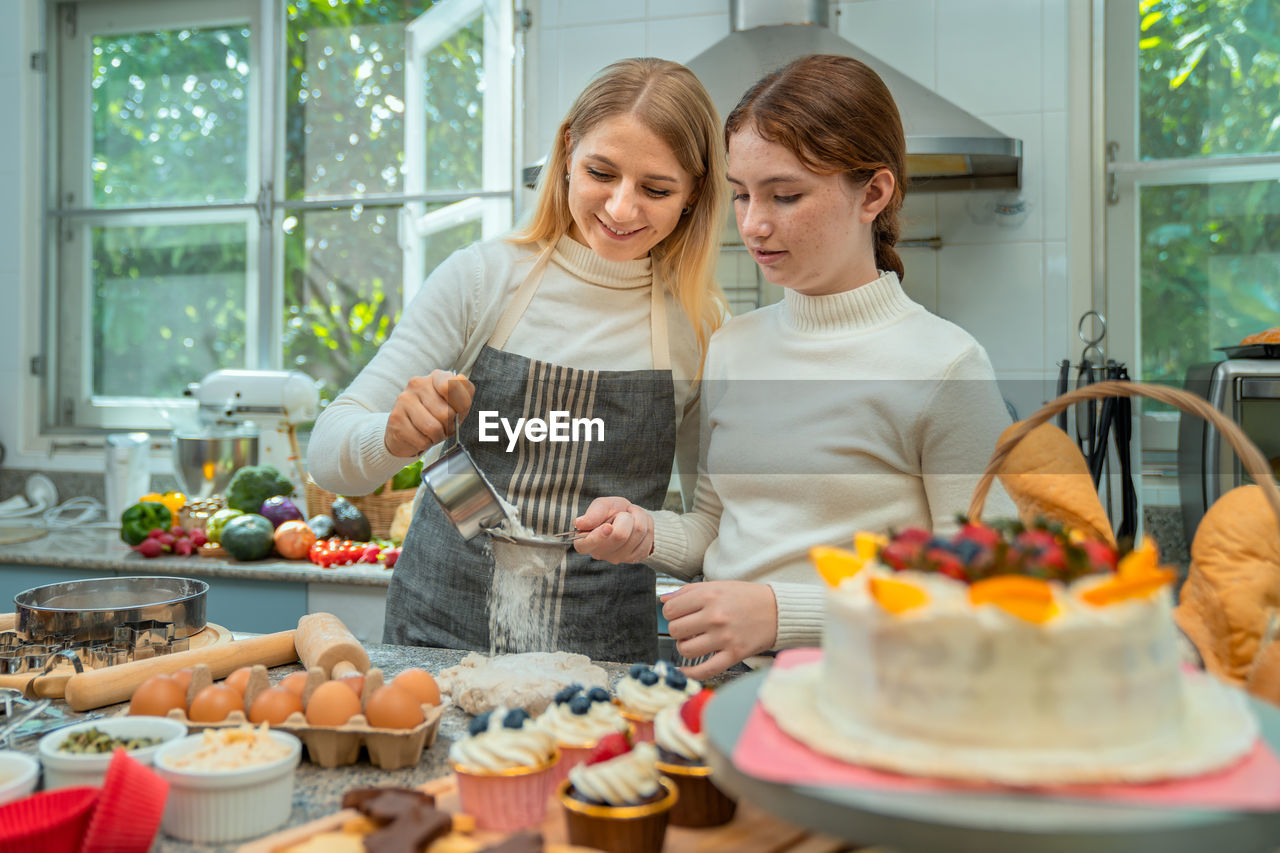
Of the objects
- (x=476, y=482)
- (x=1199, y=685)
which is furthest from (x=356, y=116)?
(x=1199, y=685)

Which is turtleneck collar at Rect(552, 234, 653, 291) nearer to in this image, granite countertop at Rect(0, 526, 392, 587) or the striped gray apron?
the striped gray apron

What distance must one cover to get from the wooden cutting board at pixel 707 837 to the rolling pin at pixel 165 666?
375 millimetres

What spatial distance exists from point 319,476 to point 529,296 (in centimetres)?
38

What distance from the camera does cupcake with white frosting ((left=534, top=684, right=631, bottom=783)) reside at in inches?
31.0

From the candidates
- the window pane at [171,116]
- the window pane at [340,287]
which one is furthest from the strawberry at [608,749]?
the window pane at [171,116]

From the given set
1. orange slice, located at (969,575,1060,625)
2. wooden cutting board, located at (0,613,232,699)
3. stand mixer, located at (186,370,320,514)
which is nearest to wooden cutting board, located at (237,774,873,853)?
orange slice, located at (969,575,1060,625)

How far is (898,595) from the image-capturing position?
0.56 metres

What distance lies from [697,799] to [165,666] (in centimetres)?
63

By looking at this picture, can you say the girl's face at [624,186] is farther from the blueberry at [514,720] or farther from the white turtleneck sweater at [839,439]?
the blueberry at [514,720]

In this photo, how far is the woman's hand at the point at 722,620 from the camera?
0.98 m

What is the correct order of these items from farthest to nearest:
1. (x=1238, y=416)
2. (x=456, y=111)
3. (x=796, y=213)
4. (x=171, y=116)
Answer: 1. (x=171, y=116)
2. (x=456, y=111)
3. (x=1238, y=416)
4. (x=796, y=213)

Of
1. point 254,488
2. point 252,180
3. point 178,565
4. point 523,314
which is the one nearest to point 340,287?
point 252,180

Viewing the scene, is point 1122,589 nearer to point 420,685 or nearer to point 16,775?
point 420,685

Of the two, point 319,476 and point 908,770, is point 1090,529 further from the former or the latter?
point 319,476
